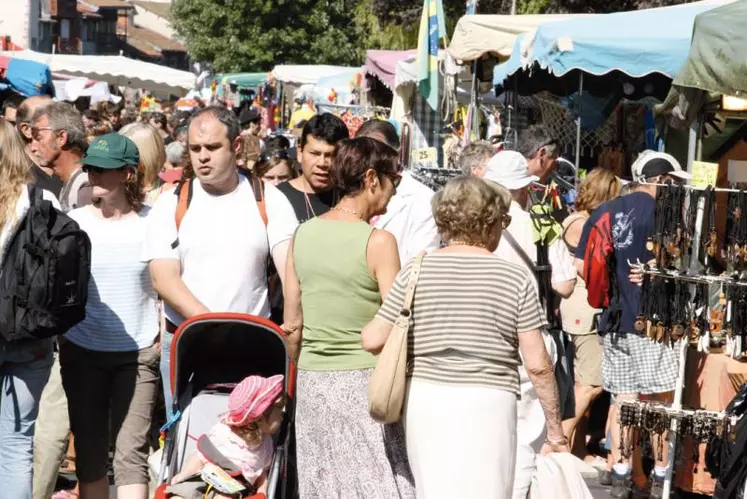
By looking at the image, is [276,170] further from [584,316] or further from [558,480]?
[558,480]

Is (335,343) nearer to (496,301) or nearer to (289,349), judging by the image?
(289,349)

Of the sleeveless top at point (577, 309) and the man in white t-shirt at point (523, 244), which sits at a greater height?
the man in white t-shirt at point (523, 244)

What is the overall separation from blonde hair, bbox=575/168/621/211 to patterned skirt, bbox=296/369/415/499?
14.0 feet

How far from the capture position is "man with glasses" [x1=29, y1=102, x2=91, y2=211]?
23.5 ft

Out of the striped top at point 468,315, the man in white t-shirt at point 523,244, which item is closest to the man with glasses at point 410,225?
the man in white t-shirt at point 523,244

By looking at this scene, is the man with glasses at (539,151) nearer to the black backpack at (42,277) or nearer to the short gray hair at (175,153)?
the black backpack at (42,277)

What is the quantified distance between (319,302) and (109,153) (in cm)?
146

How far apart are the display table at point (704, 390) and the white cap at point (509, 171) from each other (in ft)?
6.51

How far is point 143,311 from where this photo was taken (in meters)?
6.18

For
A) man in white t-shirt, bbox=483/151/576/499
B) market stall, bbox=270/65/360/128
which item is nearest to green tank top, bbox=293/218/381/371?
man in white t-shirt, bbox=483/151/576/499

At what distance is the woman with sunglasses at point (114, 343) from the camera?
6074 millimetres

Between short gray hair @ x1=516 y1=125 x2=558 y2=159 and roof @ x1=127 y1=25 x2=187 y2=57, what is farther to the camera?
roof @ x1=127 y1=25 x2=187 y2=57

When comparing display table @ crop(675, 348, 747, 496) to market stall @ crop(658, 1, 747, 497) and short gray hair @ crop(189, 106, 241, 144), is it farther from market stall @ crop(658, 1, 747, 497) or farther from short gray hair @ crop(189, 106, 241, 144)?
short gray hair @ crop(189, 106, 241, 144)

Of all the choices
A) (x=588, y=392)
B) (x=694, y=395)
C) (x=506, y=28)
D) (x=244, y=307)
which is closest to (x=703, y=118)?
(x=694, y=395)
